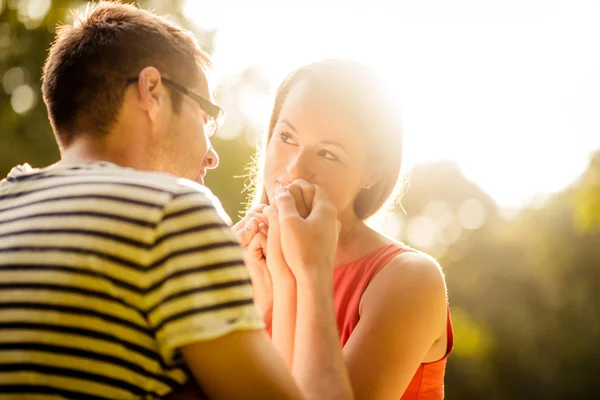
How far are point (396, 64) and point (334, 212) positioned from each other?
1255mm

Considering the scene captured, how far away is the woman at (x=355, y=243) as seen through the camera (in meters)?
2.64

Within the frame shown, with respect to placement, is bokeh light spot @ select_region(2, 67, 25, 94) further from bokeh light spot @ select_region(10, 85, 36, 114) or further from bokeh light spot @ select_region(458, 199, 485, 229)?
bokeh light spot @ select_region(458, 199, 485, 229)

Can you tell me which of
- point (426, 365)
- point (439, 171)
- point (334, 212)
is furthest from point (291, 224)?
point (439, 171)

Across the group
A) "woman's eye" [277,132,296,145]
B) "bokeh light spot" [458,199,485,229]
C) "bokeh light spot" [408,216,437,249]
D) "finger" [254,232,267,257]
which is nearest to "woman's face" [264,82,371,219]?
"woman's eye" [277,132,296,145]

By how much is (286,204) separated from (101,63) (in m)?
0.82

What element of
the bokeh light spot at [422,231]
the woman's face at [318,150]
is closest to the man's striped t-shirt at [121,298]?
the woman's face at [318,150]

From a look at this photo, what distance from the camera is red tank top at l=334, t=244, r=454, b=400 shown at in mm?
2881

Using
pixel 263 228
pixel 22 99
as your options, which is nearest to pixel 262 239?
pixel 263 228

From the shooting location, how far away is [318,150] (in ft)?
9.92

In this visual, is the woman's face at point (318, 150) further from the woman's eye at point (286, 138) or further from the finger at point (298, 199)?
the finger at point (298, 199)

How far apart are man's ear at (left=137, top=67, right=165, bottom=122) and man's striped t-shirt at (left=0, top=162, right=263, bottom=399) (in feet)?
2.24

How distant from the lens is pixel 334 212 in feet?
8.95

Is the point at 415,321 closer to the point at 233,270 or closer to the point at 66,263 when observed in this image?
the point at 233,270

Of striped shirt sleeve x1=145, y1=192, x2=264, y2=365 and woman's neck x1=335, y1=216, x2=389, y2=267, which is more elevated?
striped shirt sleeve x1=145, y1=192, x2=264, y2=365
